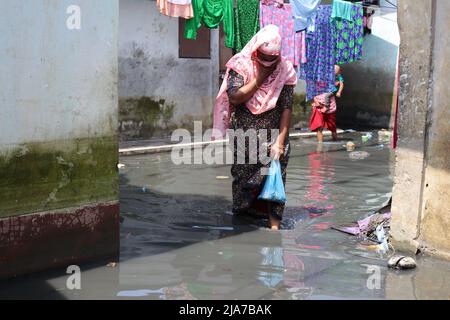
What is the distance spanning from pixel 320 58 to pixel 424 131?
9683 millimetres

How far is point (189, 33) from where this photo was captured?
10641 mm

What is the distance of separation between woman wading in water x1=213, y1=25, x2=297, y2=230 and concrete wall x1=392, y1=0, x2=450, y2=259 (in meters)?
1.13

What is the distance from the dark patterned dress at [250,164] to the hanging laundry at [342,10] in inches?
348

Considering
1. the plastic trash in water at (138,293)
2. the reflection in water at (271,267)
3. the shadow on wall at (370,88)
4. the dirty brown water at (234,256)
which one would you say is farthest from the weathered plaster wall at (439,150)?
the shadow on wall at (370,88)

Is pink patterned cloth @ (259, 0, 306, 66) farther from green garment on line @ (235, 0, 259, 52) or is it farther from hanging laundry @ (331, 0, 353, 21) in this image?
hanging laundry @ (331, 0, 353, 21)

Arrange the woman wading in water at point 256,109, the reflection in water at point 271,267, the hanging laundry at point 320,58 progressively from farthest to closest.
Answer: the hanging laundry at point 320,58 → the woman wading in water at point 256,109 → the reflection in water at point 271,267

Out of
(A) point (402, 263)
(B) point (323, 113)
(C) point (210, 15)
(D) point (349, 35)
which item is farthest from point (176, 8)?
(A) point (402, 263)

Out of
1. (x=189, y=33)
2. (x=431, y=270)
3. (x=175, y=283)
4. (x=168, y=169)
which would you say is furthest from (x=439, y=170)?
(x=189, y=33)

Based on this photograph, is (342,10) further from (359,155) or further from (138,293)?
(138,293)

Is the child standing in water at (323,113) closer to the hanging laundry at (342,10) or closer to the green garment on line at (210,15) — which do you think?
the hanging laundry at (342,10)

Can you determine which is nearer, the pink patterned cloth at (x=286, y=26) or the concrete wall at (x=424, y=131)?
the concrete wall at (x=424, y=131)

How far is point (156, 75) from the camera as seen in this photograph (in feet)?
40.0

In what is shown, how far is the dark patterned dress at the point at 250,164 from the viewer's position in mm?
5391
